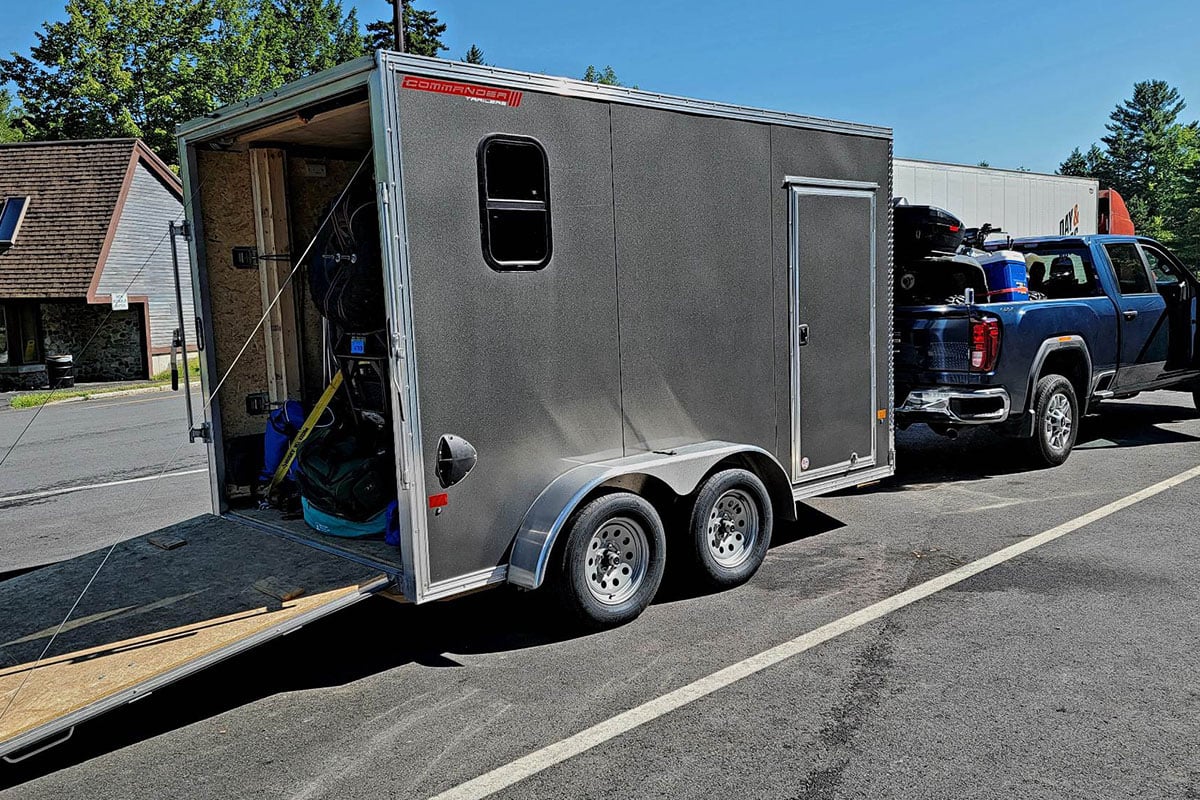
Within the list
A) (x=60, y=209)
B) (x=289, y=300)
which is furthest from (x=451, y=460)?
(x=60, y=209)

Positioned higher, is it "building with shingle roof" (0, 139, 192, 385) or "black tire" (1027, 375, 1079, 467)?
"building with shingle roof" (0, 139, 192, 385)

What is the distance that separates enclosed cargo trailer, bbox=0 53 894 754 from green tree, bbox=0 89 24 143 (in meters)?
51.8

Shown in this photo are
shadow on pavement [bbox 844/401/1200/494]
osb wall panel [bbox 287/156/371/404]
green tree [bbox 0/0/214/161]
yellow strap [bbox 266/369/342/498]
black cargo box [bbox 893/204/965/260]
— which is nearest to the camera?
yellow strap [bbox 266/369/342/498]

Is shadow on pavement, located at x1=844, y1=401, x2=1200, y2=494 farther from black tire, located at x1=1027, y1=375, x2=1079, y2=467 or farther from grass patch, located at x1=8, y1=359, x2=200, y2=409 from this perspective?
grass patch, located at x1=8, y1=359, x2=200, y2=409

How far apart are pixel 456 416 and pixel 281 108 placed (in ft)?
5.99

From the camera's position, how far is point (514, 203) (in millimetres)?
4746

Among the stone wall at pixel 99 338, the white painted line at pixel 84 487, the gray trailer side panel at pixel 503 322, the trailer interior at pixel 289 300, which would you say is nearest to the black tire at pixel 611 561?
the gray trailer side panel at pixel 503 322

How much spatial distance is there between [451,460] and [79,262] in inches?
947

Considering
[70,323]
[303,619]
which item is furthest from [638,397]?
[70,323]

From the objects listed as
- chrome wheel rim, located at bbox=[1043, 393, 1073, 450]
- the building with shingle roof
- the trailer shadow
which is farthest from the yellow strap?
the building with shingle roof

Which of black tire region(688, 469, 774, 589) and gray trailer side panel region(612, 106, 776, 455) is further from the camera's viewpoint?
black tire region(688, 469, 774, 589)

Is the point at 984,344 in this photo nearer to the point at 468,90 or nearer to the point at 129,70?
the point at 468,90

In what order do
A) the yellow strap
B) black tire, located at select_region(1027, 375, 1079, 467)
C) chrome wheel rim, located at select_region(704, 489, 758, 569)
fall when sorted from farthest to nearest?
black tire, located at select_region(1027, 375, 1079, 467) → the yellow strap → chrome wheel rim, located at select_region(704, 489, 758, 569)

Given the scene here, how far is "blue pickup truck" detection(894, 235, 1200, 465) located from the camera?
321 inches
